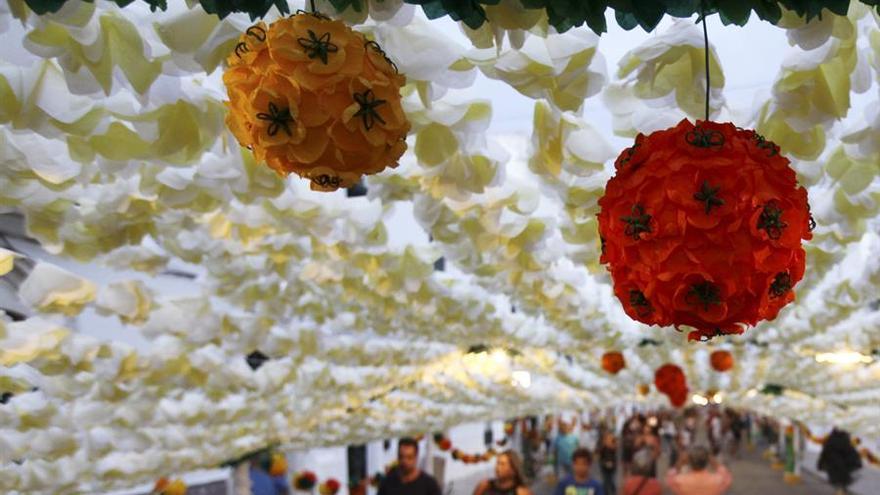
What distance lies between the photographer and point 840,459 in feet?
50.1

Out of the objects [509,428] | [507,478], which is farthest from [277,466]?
[509,428]

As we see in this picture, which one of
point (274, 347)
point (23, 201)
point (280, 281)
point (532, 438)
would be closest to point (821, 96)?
point (23, 201)

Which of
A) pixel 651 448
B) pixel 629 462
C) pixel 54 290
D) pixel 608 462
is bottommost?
pixel 629 462

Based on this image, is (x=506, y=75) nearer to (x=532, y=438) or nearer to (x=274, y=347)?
(x=274, y=347)

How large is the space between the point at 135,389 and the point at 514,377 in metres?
6.39

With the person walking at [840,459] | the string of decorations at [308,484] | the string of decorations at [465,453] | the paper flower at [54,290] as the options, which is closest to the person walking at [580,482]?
the string of decorations at [308,484]

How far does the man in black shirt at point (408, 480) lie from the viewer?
9422 millimetres

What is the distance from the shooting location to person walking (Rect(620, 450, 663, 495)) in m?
9.66

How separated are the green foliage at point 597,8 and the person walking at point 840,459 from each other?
1485 centimetres

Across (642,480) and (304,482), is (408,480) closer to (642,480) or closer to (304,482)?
(642,480)

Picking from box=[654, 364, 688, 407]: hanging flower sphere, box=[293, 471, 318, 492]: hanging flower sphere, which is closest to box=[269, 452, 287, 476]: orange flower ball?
box=[293, 471, 318, 492]: hanging flower sphere

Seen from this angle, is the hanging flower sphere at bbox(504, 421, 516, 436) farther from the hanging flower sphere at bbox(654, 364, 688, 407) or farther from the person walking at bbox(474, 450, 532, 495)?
the person walking at bbox(474, 450, 532, 495)

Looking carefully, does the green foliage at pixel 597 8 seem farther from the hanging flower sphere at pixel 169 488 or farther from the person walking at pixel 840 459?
the person walking at pixel 840 459

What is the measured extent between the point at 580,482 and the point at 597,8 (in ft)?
28.0
